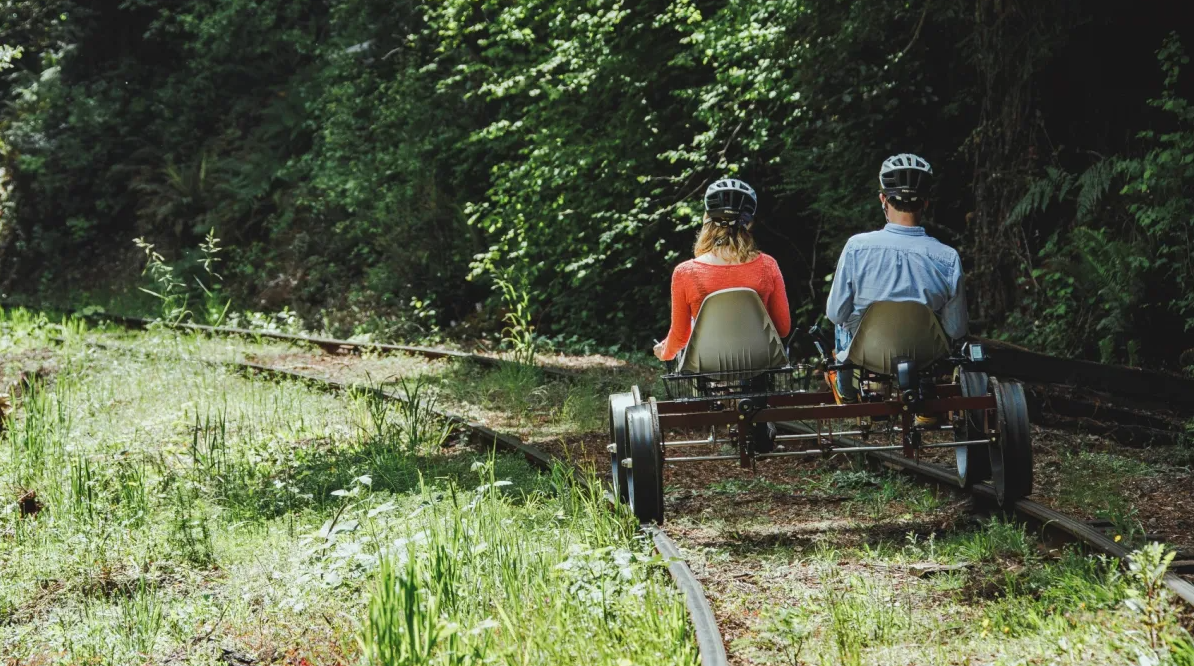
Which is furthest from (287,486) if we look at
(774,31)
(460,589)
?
(774,31)

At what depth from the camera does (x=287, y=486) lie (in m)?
6.93

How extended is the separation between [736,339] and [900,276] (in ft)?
3.00

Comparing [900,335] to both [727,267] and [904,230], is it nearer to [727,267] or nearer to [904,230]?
[904,230]

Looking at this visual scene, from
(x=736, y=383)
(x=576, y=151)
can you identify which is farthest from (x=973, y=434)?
(x=576, y=151)

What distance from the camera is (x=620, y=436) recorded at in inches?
240

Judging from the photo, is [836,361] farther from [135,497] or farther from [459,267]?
[459,267]

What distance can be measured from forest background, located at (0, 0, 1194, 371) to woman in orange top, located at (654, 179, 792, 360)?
14.0ft

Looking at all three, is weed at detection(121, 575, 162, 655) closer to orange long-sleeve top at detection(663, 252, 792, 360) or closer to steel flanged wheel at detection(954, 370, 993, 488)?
orange long-sleeve top at detection(663, 252, 792, 360)

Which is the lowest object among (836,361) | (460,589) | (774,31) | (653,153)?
(460,589)

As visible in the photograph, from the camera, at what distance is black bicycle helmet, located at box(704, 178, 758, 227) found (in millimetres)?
6152

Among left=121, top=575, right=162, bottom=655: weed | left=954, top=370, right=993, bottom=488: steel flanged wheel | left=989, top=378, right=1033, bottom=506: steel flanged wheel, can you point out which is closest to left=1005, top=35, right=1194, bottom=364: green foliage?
left=954, top=370, right=993, bottom=488: steel flanged wheel

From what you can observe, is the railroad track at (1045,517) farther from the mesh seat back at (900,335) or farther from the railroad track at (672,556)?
the railroad track at (672,556)

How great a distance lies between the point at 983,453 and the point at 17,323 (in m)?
15.2

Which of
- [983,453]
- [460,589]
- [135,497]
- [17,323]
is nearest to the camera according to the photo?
[460,589]
